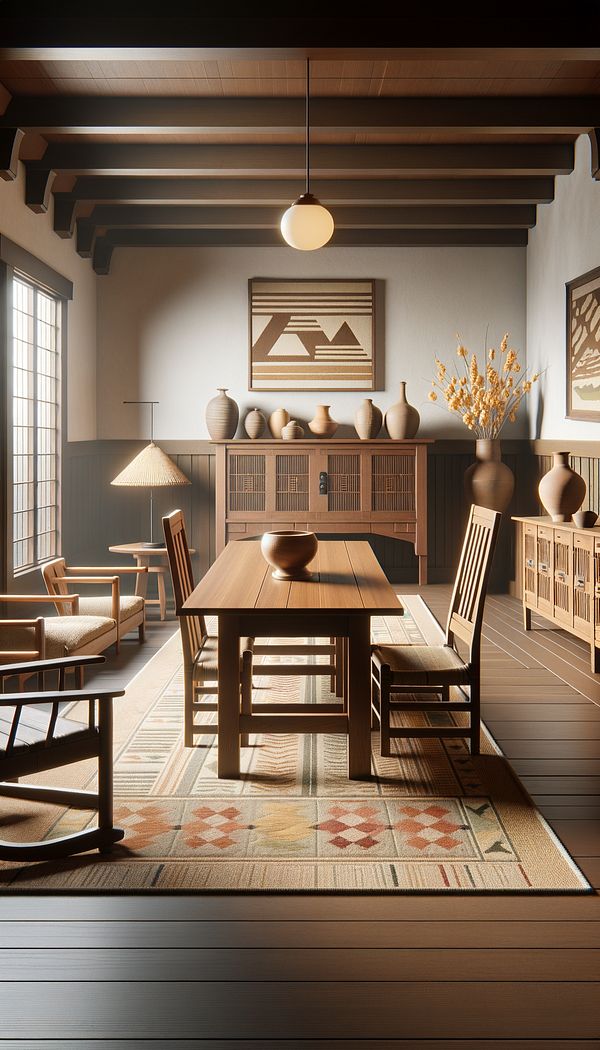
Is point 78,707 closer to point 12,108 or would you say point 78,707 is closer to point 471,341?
point 12,108

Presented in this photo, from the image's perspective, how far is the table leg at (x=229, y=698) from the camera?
321 cm

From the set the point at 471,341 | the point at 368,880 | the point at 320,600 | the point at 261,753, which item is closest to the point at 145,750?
the point at 261,753

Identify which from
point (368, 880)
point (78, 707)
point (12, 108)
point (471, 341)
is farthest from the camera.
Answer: point (471, 341)

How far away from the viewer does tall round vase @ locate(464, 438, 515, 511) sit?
737 centimetres

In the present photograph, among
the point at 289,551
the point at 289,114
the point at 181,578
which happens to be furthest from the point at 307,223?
the point at 181,578

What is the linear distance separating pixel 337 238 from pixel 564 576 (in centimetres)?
375

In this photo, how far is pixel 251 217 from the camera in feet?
23.5

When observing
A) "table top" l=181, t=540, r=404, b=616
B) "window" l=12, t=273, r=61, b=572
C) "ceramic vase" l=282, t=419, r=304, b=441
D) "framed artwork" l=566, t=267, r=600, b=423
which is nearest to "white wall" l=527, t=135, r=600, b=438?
"framed artwork" l=566, t=267, r=600, b=423

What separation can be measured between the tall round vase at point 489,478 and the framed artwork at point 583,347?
2.98ft

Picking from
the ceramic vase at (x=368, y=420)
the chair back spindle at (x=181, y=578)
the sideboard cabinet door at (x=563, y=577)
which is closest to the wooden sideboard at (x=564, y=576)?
the sideboard cabinet door at (x=563, y=577)

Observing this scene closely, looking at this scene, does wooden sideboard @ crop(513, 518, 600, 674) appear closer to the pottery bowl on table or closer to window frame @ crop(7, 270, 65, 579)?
the pottery bowl on table

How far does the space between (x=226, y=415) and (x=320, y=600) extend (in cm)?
451

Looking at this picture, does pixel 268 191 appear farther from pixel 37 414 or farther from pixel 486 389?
pixel 486 389

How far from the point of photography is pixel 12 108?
5.00 meters
